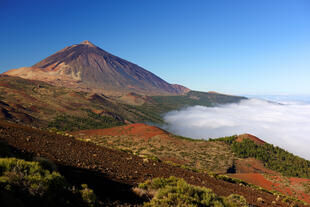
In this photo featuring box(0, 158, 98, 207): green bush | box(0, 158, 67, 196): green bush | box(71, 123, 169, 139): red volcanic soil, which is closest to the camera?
box(0, 158, 98, 207): green bush

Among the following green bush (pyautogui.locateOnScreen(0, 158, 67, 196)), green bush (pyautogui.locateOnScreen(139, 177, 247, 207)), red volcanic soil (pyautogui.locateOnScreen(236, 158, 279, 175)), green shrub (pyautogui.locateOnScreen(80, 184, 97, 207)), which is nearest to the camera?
green bush (pyautogui.locateOnScreen(0, 158, 67, 196))

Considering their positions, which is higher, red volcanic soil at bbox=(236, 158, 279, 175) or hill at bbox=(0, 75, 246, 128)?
hill at bbox=(0, 75, 246, 128)

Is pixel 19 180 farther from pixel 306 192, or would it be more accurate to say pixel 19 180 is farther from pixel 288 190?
pixel 306 192

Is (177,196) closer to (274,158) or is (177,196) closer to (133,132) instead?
(133,132)

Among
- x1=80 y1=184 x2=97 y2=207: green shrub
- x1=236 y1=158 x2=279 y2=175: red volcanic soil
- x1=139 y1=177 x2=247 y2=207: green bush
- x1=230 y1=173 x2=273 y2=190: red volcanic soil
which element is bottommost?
x1=236 y1=158 x2=279 y2=175: red volcanic soil

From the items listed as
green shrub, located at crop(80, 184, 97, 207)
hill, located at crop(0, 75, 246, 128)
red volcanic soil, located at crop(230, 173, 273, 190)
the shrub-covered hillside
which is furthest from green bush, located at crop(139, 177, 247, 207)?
hill, located at crop(0, 75, 246, 128)

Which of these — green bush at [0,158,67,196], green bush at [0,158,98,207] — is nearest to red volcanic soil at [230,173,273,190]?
green bush at [0,158,98,207]

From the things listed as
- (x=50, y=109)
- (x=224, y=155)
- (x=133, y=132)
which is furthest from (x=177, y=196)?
(x=50, y=109)

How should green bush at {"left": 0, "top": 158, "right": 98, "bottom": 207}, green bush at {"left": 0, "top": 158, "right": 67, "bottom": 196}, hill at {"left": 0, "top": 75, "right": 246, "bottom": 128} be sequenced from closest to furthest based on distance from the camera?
green bush at {"left": 0, "top": 158, "right": 98, "bottom": 207}, green bush at {"left": 0, "top": 158, "right": 67, "bottom": 196}, hill at {"left": 0, "top": 75, "right": 246, "bottom": 128}

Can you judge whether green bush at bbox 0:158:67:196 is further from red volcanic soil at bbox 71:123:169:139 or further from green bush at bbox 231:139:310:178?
green bush at bbox 231:139:310:178

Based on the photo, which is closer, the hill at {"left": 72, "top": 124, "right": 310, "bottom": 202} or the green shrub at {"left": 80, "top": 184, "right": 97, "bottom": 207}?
the green shrub at {"left": 80, "top": 184, "right": 97, "bottom": 207}

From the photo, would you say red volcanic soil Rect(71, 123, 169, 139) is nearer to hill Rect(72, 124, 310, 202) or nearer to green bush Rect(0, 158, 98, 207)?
hill Rect(72, 124, 310, 202)
